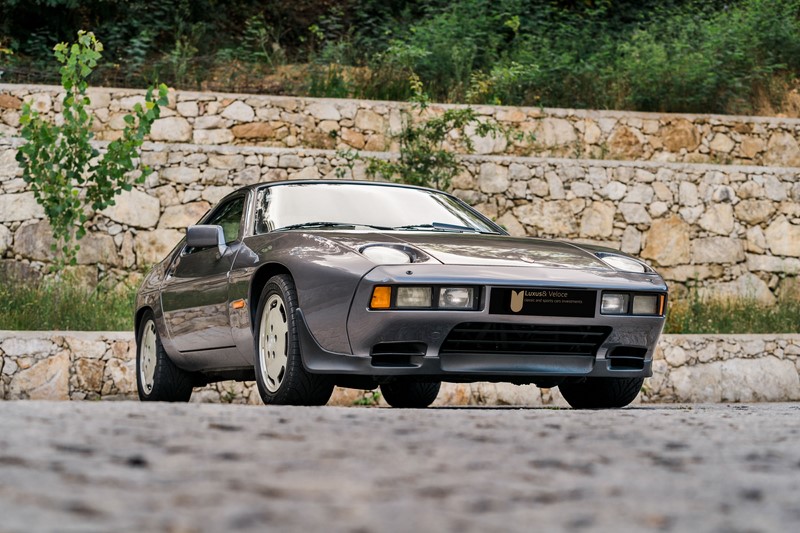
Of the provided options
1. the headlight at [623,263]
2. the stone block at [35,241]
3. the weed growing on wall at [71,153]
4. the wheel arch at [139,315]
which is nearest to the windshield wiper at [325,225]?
the headlight at [623,263]

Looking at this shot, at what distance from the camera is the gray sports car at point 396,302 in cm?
627

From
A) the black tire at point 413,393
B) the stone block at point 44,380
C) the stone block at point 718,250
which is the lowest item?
the stone block at point 44,380

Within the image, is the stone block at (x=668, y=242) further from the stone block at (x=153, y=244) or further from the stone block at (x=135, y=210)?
the stone block at (x=135, y=210)

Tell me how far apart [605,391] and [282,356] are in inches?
79.5

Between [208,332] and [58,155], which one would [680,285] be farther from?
[208,332]

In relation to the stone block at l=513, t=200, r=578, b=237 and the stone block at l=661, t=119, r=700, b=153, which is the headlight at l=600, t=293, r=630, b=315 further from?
the stone block at l=661, t=119, r=700, b=153

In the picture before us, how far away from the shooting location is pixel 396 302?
6.23 metres

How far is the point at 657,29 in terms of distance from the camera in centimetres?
1945

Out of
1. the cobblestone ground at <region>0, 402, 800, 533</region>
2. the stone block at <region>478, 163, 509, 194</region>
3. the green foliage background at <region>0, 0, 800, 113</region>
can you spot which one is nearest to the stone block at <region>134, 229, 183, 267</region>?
the green foliage background at <region>0, 0, 800, 113</region>

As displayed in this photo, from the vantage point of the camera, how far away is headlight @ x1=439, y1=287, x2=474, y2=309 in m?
6.29

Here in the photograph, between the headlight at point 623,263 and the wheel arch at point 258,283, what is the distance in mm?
1849

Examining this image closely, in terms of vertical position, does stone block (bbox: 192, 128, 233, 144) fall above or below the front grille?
above

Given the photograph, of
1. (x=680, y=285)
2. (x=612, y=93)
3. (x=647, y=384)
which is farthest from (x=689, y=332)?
(x=612, y=93)

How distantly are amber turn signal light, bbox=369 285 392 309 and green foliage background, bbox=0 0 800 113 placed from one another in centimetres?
1008
